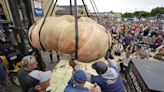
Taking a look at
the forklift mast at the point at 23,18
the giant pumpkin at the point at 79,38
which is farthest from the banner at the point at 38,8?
the giant pumpkin at the point at 79,38

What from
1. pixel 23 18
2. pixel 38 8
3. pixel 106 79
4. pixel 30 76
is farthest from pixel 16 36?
pixel 38 8

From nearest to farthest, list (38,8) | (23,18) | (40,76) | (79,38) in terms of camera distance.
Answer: (79,38), (40,76), (23,18), (38,8)

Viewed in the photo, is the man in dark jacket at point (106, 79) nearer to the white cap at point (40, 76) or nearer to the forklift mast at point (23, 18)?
the white cap at point (40, 76)

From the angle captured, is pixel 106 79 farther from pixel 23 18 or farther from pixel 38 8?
pixel 38 8

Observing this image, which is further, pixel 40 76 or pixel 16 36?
pixel 16 36

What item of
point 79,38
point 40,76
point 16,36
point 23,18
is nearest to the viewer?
point 79,38

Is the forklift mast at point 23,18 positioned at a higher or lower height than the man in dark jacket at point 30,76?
higher

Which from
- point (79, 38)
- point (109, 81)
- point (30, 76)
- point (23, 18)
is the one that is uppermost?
point (79, 38)

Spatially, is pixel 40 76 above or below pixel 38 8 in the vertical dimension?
below

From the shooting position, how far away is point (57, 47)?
74.0 inches

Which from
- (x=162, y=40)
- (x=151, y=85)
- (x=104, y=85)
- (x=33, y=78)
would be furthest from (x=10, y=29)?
(x=162, y=40)

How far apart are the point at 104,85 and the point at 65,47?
1808mm

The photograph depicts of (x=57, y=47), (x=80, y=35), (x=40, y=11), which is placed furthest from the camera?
(x=40, y=11)

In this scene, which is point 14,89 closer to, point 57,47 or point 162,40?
point 57,47
